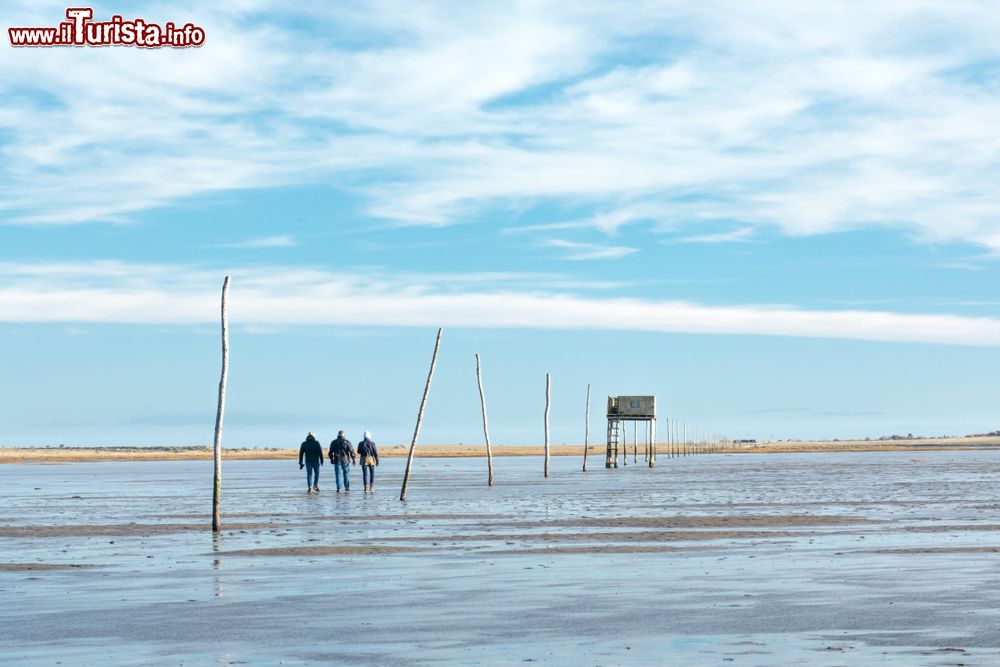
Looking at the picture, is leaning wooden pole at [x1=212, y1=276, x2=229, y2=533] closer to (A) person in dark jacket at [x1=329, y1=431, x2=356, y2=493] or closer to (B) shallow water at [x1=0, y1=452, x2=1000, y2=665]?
(B) shallow water at [x1=0, y1=452, x2=1000, y2=665]

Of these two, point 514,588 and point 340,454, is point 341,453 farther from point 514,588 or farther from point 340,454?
point 514,588

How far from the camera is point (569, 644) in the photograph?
13844 millimetres

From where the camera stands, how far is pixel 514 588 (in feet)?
61.8

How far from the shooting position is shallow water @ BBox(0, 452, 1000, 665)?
44.5ft

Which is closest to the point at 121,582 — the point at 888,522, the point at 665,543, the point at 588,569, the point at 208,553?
the point at 208,553

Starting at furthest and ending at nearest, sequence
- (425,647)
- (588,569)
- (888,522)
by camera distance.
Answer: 1. (888,522)
2. (588,569)
3. (425,647)

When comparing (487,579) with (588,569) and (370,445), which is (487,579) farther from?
(370,445)

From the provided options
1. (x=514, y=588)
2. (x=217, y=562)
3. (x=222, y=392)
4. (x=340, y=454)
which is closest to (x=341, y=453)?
(x=340, y=454)

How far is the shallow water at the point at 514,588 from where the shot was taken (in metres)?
13.6

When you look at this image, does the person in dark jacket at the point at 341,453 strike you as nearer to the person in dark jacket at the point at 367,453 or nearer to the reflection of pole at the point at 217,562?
the person in dark jacket at the point at 367,453

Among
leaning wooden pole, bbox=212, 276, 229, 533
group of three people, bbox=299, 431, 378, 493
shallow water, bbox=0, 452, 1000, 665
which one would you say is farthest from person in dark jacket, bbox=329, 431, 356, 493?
leaning wooden pole, bbox=212, 276, 229, 533

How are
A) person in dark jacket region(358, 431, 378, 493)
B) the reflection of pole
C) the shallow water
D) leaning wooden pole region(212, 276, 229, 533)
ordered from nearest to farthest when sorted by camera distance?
1. the shallow water
2. the reflection of pole
3. leaning wooden pole region(212, 276, 229, 533)
4. person in dark jacket region(358, 431, 378, 493)

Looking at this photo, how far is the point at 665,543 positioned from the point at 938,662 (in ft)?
47.0

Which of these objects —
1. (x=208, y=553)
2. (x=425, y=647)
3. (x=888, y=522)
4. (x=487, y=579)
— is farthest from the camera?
(x=888, y=522)
